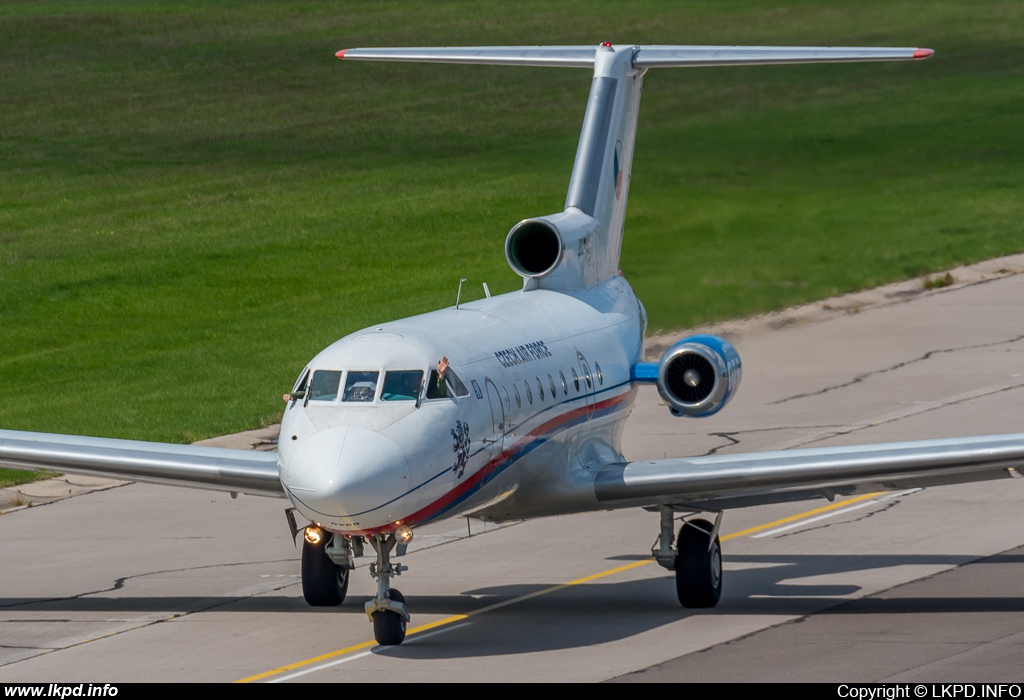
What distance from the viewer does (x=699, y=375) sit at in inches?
Result: 787

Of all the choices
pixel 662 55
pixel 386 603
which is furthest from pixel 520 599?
pixel 662 55

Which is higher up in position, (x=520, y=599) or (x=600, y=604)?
(x=520, y=599)

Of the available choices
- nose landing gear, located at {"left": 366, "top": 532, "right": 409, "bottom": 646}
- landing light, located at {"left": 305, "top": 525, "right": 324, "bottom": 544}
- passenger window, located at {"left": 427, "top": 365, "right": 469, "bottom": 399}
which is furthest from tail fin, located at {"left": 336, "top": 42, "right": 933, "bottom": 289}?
nose landing gear, located at {"left": 366, "top": 532, "right": 409, "bottom": 646}

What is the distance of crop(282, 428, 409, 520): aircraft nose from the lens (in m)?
15.2

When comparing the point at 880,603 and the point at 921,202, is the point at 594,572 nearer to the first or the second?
the point at 880,603

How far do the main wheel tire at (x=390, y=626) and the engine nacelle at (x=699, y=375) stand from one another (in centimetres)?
518

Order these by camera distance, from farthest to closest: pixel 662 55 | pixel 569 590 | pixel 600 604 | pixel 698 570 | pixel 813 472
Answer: pixel 662 55, pixel 569 590, pixel 600 604, pixel 698 570, pixel 813 472

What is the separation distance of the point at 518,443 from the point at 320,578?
9.52 ft

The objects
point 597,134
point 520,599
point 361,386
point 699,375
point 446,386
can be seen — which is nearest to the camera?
point 361,386

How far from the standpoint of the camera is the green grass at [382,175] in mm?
Answer: 34125

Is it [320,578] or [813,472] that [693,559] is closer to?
[813,472]

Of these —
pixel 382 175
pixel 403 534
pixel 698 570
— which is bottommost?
pixel 698 570

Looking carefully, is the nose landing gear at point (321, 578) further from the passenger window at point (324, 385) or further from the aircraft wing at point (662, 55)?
the aircraft wing at point (662, 55)
